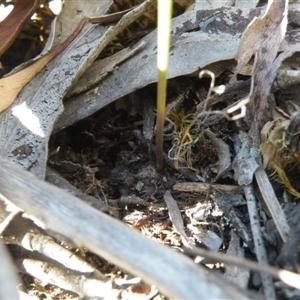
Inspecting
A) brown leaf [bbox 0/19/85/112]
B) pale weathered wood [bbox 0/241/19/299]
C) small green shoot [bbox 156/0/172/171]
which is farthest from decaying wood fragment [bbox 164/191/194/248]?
brown leaf [bbox 0/19/85/112]

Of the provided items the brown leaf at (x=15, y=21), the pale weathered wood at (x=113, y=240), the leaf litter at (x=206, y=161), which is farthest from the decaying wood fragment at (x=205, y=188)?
the brown leaf at (x=15, y=21)

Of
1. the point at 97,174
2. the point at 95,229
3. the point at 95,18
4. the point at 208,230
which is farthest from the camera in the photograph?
the point at 95,18

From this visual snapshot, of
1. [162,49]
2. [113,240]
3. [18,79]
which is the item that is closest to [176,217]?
[113,240]

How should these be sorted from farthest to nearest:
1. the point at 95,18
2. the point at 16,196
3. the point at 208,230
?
the point at 95,18 < the point at 208,230 < the point at 16,196

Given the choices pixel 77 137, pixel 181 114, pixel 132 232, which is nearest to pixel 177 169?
pixel 181 114

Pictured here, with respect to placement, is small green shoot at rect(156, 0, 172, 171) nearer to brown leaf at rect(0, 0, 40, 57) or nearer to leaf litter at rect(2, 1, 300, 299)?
leaf litter at rect(2, 1, 300, 299)

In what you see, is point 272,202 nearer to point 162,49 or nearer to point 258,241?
point 258,241

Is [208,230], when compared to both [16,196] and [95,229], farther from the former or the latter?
[16,196]
